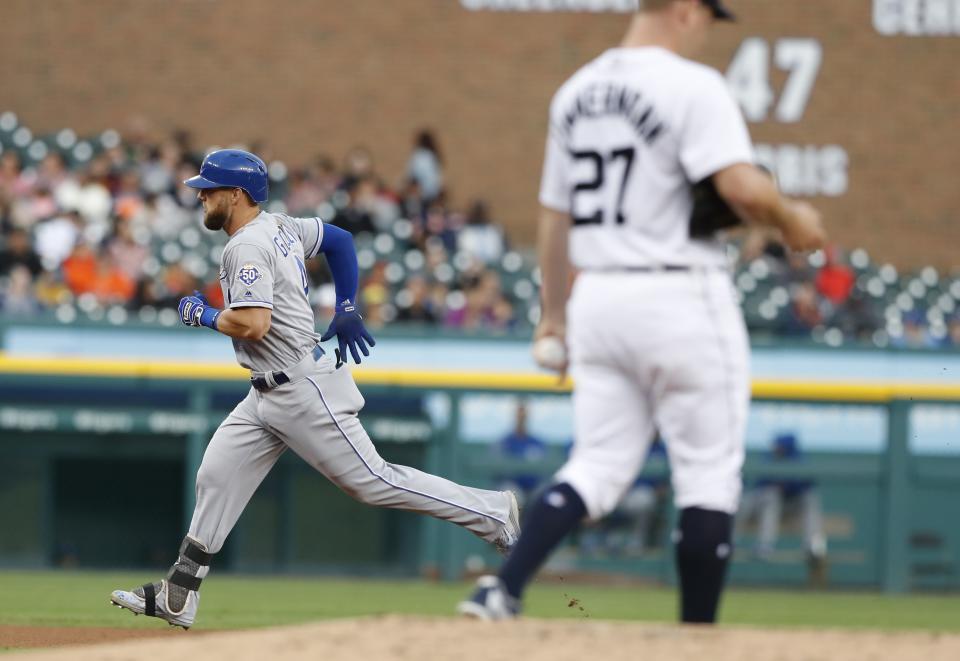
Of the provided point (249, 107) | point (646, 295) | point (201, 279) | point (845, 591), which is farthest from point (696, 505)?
point (249, 107)

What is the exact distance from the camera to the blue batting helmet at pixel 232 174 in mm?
5793

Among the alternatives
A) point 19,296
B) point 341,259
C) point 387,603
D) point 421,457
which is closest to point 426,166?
point 19,296

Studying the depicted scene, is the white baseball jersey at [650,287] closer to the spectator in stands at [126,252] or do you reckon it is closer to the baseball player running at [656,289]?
the baseball player running at [656,289]

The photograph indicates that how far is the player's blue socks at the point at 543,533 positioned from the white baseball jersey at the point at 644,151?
1.93 feet

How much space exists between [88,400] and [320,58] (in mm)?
8621

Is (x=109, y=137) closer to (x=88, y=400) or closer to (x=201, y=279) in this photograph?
(x=201, y=279)

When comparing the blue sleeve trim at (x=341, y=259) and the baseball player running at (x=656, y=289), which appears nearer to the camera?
the baseball player running at (x=656, y=289)

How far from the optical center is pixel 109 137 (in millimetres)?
15969

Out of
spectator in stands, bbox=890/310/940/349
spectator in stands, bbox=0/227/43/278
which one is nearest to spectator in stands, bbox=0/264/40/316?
spectator in stands, bbox=0/227/43/278

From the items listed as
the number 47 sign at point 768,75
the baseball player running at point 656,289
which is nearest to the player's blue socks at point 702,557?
the baseball player running at point 656,289

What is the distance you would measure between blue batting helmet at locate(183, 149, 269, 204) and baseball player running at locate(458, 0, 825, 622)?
1.96m

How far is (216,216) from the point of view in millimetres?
5859

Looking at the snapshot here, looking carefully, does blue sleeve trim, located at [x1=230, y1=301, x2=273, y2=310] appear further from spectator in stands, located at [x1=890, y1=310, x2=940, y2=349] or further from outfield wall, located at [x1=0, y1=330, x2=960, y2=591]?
spectator in stands, located at [x1=890, y1=310, x2=940, y2=349]

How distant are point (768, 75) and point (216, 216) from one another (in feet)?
44.5
